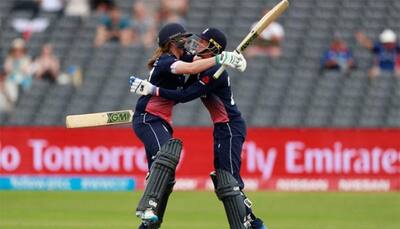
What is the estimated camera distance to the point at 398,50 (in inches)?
719

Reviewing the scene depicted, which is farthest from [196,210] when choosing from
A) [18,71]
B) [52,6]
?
[52,6]

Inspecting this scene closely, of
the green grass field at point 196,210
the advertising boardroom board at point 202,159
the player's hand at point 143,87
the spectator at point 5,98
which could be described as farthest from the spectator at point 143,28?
the player's hand at point 143,87

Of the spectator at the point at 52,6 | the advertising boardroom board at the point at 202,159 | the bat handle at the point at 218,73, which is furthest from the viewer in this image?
the spectator at the point at 52,6

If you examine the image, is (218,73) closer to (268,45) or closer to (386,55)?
(386,55)

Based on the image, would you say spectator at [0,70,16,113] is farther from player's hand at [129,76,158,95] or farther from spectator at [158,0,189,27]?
player's hand at [129,76,158,95]

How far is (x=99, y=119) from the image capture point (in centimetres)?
959

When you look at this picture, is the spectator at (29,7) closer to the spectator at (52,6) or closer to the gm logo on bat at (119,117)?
the spectator at (52,6)

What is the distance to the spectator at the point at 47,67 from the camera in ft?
62.0

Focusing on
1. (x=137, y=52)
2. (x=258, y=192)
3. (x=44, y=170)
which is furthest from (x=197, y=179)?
(x=137, y=52)

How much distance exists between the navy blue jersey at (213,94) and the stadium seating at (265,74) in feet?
26.2

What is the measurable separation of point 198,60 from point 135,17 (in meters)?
10.9

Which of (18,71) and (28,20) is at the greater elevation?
(28,20)

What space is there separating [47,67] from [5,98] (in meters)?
0.91

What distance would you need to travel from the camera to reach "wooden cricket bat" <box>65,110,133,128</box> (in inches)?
376
